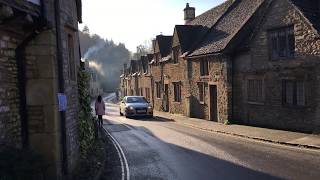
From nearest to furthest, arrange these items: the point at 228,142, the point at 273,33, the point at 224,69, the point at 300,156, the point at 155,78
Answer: the point at 300,156 → the point at 228,142 → the point at 273,33 → the point at 224,69 → the point at 155,78

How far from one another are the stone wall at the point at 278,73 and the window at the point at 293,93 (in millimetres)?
237

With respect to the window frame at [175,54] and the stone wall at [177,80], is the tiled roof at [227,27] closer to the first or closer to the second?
the stone wall at [177,80]

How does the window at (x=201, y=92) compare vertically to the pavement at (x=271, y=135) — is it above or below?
above

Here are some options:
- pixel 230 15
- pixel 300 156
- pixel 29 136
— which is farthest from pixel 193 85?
pixel 29 136

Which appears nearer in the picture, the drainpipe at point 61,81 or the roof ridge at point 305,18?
the drainpipe at point 61,81

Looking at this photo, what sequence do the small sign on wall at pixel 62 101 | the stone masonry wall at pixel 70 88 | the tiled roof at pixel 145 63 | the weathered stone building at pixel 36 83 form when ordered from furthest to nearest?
the tiled roof at pixel 145 63 < the stone masonry wall at pixel 70 88 < the small sign on wall at pixel 62 101 < the weathered stone building at pixel 36 83

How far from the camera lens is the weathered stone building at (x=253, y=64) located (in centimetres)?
2023

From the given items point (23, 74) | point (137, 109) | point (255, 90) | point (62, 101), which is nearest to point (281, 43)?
point (255, 90)

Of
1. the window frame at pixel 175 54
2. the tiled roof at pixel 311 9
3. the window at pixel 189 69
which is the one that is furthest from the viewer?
the window frame at pixel 175 54

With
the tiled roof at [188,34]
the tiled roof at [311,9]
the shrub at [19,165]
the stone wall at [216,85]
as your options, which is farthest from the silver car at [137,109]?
the shrub at [19,165]

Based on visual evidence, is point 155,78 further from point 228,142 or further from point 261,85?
point 228,142

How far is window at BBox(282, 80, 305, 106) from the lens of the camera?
20562 mm

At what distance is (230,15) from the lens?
3234 cm

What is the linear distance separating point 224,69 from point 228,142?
8.79 m
